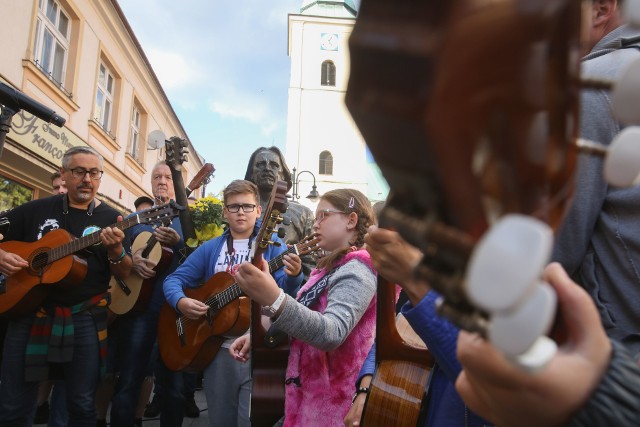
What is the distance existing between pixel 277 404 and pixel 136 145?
1596cm

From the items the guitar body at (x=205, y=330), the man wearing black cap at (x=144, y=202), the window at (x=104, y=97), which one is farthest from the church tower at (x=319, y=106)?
the guitar body at (x=205, y=330)

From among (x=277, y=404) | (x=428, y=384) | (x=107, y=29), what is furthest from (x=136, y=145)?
(x=428, y=384)

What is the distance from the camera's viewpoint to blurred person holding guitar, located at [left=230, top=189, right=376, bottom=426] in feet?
6.67

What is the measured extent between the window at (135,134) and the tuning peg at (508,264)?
17.3 metres

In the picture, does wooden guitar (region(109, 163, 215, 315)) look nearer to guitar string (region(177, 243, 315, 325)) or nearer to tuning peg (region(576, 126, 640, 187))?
guitar string (region(177, 243, 315, 325))

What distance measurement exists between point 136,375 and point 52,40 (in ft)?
31.3

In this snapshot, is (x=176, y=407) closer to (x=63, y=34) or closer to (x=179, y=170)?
(x=179, y=170)

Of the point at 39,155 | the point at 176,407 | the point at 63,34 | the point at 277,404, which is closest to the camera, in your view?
the point at 277,404

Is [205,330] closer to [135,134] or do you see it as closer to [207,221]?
[207,221]

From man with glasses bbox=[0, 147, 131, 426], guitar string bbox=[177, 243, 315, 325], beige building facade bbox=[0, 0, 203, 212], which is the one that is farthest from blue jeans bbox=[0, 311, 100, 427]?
beige building facade bbox=[0, 0, 203, 212]

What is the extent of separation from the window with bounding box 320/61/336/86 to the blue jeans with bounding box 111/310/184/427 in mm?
30281

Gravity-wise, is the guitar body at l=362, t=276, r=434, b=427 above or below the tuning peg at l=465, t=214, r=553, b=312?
below

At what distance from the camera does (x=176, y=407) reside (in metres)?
3.78

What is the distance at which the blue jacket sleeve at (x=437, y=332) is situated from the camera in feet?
3.29
